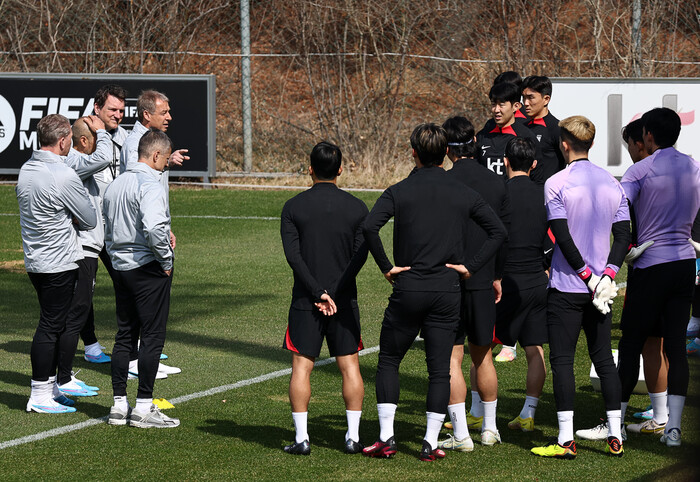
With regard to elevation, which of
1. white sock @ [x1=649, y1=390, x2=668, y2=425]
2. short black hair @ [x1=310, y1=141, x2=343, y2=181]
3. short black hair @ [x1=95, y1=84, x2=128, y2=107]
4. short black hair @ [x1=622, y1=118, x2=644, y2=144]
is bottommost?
white sock @ [x1=649, y1=390, x2=668, y2=425]

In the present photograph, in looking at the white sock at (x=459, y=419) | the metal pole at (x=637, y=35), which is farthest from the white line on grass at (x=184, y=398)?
the metal pole at (x=637, y=35)

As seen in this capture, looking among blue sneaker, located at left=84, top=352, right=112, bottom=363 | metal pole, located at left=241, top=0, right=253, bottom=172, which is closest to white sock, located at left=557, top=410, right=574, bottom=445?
blue sneaker, located at left=84, top=352, right=112, bottom=363

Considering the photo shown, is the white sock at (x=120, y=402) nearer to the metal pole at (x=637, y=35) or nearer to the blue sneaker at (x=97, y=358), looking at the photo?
the blue sneaker at (x=97, y=358)

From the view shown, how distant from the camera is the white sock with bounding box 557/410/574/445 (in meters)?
5.35

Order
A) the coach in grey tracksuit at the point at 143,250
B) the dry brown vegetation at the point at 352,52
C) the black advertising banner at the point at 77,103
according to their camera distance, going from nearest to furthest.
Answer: the coach in grey tracksuit at the point at 143,250, the black advertising banner at the point at 77,103, the dry brown vegetation at the point at 352,52

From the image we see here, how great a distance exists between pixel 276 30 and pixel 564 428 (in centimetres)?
2312

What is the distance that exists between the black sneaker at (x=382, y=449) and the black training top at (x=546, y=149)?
3.04 meters

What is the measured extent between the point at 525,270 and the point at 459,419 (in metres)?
1.02

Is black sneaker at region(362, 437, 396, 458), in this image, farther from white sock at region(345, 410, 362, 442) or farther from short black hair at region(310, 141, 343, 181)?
short black hair at region(310, 141, 343, 181)

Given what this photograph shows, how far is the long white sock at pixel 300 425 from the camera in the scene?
5465 millimetres

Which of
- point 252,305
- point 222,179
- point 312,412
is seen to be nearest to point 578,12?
point 222,179

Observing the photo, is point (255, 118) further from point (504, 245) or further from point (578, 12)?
point (504, 245)

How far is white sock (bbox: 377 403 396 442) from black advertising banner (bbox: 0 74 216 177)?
642 inches

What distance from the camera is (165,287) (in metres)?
6.22
